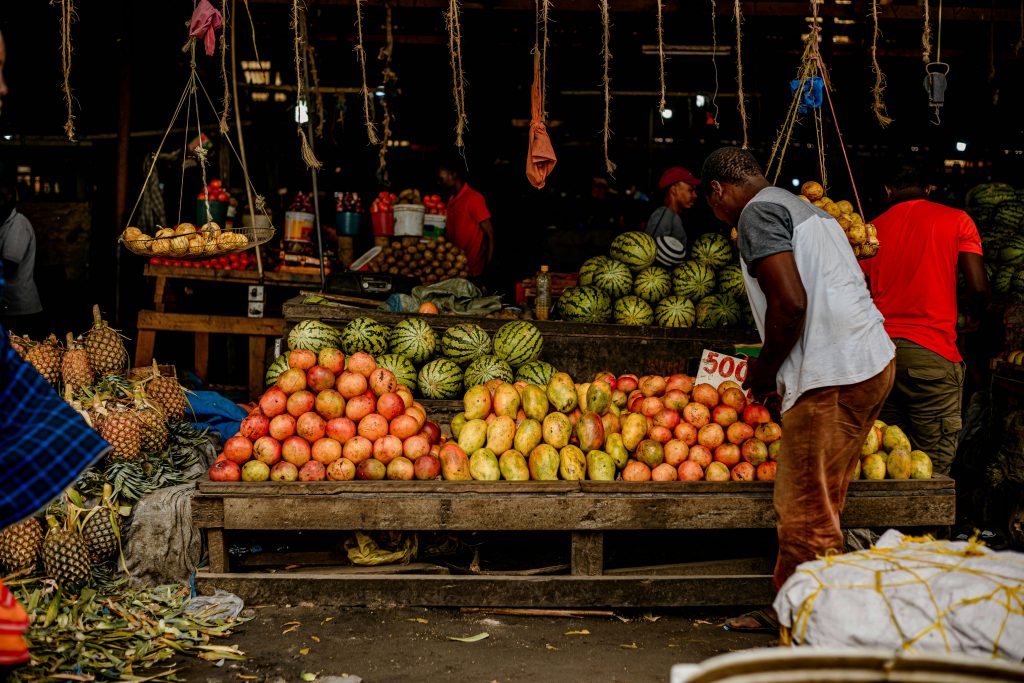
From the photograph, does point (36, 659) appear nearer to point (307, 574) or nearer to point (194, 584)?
point (194, 584)

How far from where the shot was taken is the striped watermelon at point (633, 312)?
245 inches

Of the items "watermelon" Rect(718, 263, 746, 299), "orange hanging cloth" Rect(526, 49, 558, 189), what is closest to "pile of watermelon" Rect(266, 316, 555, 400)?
"orange hanging cloth" Rect(526, 49, 558, 189)

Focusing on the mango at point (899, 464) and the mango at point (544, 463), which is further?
the mango at point (899, 464)

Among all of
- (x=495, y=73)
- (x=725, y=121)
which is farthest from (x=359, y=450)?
(x=725, y=121)

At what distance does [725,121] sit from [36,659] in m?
10.8

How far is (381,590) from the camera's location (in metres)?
4.18

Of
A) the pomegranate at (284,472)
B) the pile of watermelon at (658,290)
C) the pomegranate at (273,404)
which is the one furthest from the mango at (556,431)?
the pile of watermelon at (658,290)

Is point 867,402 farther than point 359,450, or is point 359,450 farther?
point 359,450

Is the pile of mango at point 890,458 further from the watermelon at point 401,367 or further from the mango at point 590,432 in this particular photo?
the watermelon at point 401,367

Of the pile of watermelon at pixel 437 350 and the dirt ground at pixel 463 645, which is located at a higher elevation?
the pile of watermelon at pixel 437 350

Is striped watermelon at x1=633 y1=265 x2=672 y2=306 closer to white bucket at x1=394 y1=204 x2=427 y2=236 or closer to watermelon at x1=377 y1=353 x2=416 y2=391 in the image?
watermelon at x1=377 y1=353 x2=416 y2=391

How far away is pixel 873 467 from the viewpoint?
4.46 m

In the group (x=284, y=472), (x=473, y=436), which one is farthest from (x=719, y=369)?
(x=284, y=472)

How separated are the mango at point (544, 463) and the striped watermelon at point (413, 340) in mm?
1522
